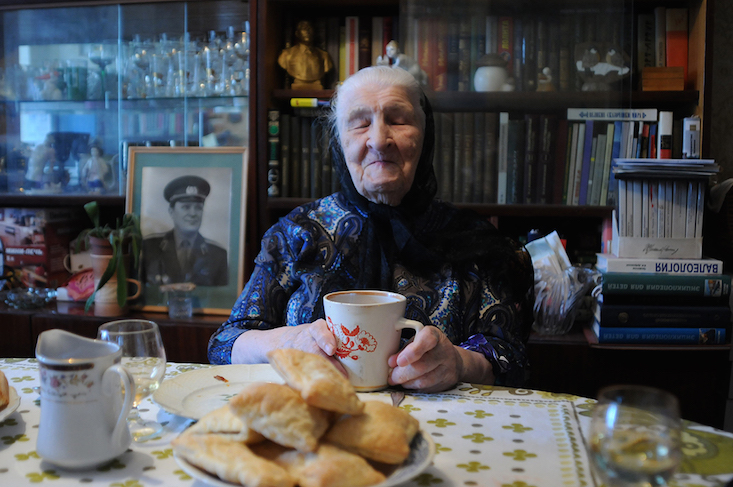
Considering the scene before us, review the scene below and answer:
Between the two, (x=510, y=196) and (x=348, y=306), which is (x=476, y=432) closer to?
(x=348, y=306)

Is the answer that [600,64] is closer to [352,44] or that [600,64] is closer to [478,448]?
[352,44]

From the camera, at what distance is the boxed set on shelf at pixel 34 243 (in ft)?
7.43

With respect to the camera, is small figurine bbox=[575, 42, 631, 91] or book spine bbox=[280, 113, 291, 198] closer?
small figurine bbox=[575, 42, 631, 91]

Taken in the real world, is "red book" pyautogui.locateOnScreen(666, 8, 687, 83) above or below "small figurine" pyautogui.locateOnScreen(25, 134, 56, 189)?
above

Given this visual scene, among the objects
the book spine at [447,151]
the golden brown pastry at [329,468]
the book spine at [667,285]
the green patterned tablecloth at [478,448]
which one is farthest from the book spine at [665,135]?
the golden brown pastry at [329,468]

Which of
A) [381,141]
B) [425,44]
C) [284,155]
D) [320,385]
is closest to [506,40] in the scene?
[425,44]

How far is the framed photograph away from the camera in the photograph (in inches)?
84.0

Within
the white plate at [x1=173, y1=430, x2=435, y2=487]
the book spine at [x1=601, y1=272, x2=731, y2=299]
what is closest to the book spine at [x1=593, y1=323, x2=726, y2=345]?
the book spine at [x1=601, y1=272, x2=731, y2=299]

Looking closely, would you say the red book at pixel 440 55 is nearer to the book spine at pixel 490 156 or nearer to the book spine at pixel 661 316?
the book spine at pixel 490 156

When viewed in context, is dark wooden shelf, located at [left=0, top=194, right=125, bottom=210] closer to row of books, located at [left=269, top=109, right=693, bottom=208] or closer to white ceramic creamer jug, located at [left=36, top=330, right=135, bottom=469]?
row of books, located at [left=269, top=109, right=693, bottom=208]

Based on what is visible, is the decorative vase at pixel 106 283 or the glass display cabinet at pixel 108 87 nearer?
the decorative vase at pixel 106 283

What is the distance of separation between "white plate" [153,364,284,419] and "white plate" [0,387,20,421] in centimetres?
16

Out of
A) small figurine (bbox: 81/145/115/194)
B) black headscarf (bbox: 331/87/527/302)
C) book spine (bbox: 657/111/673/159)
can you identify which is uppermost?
book spine (bbox: 657/111/673/159)

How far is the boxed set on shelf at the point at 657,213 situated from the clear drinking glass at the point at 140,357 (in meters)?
1.46
